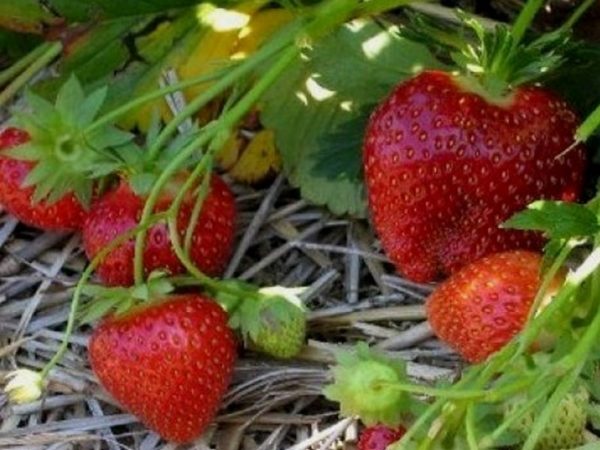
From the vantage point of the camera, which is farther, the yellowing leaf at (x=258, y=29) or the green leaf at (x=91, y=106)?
the yellowing leaf at (x=258, y=29)

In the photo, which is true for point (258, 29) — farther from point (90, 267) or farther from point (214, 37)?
point (90, 267)

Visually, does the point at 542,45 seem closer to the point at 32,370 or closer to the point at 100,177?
the point at 100,177

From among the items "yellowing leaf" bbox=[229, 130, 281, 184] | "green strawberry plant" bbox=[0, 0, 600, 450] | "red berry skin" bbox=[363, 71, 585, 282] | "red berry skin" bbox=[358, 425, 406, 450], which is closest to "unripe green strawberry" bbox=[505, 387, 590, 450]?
"green strawberry plant" bbox=[0, 0, 600, 450]

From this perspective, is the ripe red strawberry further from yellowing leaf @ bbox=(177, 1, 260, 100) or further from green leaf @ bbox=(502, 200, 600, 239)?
yellowing leaf @ bbox=(177, 1, 260, 100)

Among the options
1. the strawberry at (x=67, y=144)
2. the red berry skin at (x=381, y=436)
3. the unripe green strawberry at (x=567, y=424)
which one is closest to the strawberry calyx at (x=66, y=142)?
the strawberry at (x=67, y=144)

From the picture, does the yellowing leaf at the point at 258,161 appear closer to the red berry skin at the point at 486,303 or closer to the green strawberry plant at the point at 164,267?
the green strawberry plant at the point at 164,267

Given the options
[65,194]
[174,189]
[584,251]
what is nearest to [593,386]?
[584,251]

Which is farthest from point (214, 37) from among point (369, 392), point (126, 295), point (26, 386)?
point (369, 392)
